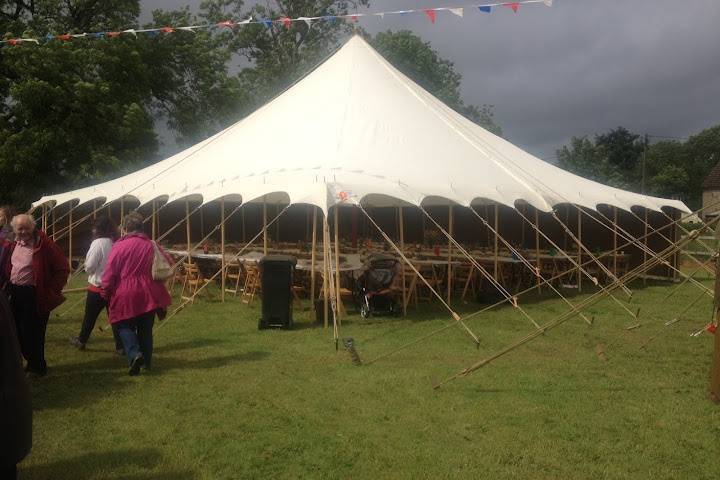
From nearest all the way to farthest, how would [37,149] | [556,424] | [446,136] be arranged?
[556,424], [446,136], [37,149]

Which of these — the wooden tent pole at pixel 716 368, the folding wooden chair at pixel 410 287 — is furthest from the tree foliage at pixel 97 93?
the wooden tent pole at pixel 716 368

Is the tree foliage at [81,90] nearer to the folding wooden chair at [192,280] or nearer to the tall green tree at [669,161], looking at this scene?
the folding wooden chair at [192,280]

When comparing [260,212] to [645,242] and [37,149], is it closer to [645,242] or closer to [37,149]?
[37,149]

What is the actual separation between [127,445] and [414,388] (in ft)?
7.48

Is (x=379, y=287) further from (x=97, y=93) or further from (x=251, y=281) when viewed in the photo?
(x=97, y=93)

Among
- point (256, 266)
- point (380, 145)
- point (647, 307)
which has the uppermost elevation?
point (380, 145)

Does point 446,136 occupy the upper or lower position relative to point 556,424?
upper

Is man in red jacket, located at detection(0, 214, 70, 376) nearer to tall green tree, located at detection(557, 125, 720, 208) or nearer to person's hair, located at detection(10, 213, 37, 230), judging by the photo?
person's hair, located at detection(10, 213, 37, 230)

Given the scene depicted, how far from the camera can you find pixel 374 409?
469 centimetres

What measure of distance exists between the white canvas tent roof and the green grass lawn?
2.05 meters

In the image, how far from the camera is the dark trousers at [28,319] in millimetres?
5117

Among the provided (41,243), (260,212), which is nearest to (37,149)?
(260,212)

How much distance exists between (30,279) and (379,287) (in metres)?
4.41

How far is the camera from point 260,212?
59.5ft
